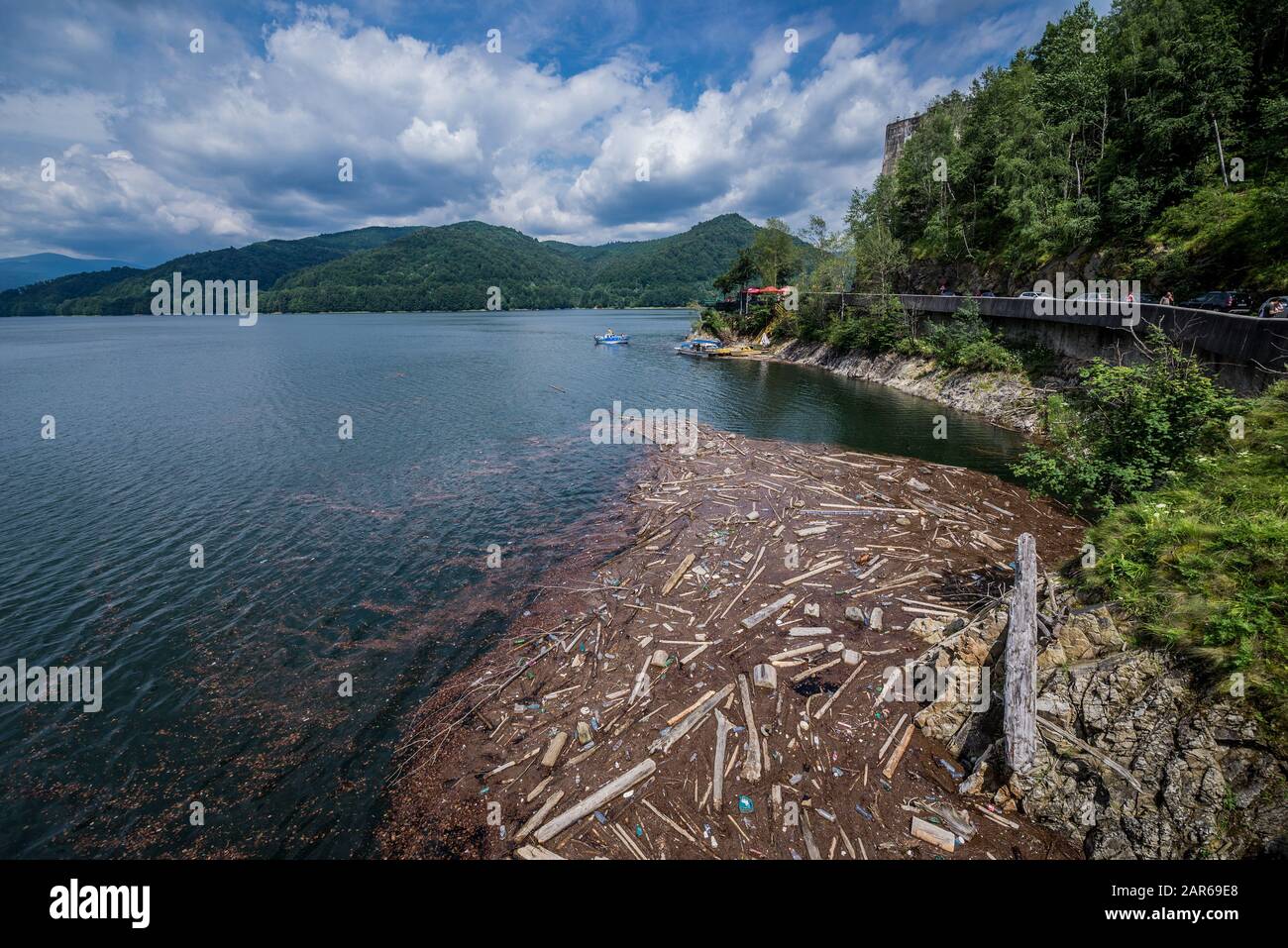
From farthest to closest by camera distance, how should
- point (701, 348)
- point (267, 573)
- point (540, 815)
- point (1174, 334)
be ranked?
1. point (701, 348)
2. point (1174, 334)
3. point (267, 573)
4. point (540, 815)

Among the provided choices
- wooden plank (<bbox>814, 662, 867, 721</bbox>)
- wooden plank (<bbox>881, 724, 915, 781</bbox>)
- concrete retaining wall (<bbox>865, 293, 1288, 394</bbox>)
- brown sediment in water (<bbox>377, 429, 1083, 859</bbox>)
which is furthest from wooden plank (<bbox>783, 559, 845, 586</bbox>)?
concrete retaining wall (<bbox>865, 293, 1288, 394</bbox>)

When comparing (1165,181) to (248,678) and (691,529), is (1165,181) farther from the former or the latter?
(248,678)

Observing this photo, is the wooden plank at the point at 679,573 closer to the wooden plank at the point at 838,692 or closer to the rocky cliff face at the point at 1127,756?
the wooden plank at the point at 838,692

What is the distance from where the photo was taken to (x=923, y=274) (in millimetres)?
67500

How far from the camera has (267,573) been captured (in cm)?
1778

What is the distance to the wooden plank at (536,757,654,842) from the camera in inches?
338

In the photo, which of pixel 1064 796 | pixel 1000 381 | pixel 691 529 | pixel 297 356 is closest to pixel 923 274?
pixel 1000 381

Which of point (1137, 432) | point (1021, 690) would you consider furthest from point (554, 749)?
point (1137, 432)

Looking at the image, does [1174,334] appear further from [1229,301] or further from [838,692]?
[838,692]

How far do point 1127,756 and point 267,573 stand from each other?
75.5 feet

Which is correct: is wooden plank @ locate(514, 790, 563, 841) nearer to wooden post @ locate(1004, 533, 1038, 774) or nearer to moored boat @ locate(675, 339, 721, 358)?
wooden post @ locate(1004, 533, 1038, 774)

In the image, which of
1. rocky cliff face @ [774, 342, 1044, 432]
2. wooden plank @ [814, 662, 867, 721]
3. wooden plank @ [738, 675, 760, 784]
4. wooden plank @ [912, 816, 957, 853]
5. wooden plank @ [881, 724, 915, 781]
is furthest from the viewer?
rocky cliff face @ [774, 342, 1044, 432]

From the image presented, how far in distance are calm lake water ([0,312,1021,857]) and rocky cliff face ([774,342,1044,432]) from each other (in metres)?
2.56
